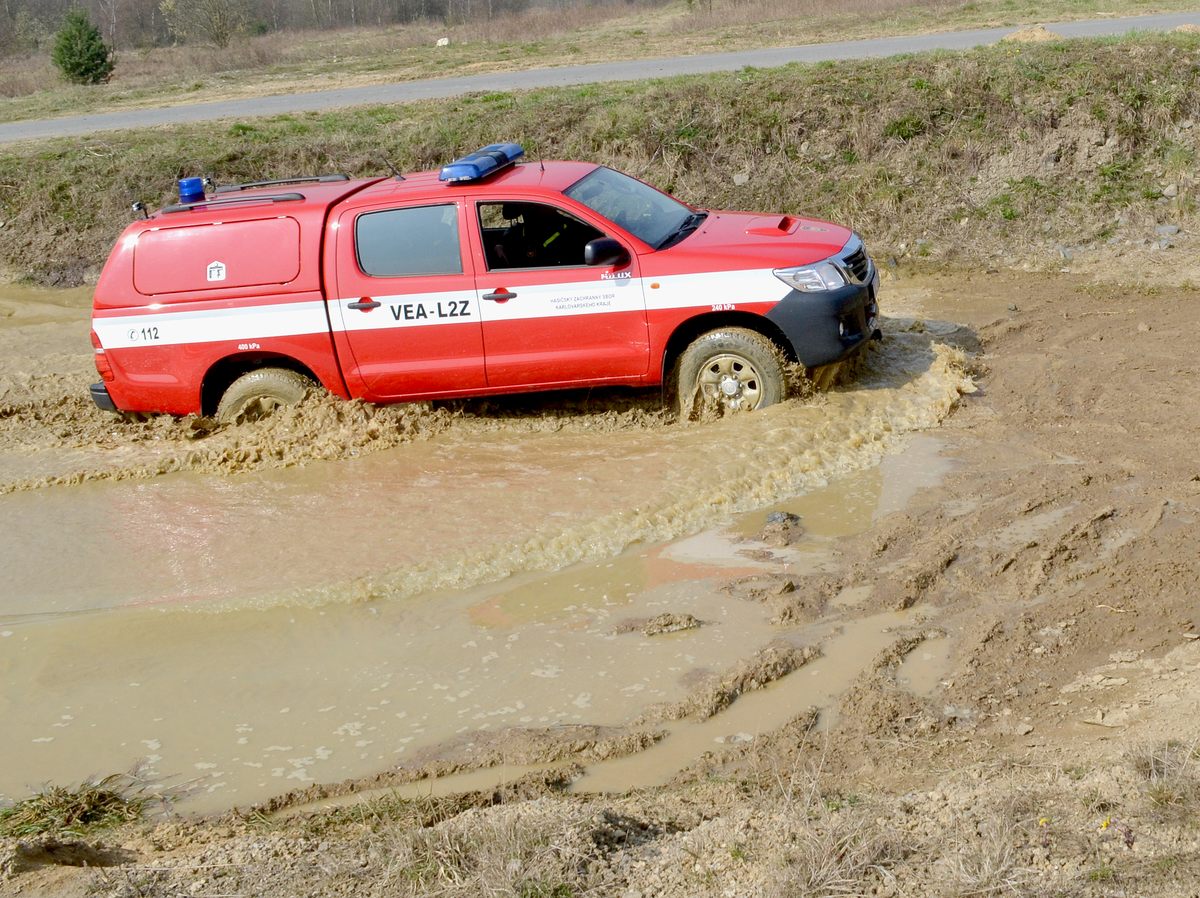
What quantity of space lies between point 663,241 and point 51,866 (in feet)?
17.7

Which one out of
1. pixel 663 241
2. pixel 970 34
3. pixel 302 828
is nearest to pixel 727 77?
pixel 970 34

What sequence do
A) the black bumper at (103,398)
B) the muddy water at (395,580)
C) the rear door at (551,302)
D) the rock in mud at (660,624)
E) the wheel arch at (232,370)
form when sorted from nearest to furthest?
the muddy water at (395,580), the rock in mud at (660,624), the rear door at (551,302), the wheel arch at (232,370), the black bumper at (103,398)

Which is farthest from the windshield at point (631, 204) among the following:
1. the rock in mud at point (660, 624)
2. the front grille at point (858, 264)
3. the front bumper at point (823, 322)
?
the rock in mud at point (660, 624)

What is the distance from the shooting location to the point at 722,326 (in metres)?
7.97

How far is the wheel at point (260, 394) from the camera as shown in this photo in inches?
332

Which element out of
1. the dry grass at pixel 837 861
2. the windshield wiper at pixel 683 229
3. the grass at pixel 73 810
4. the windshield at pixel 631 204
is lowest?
the grass at pixel 73 810

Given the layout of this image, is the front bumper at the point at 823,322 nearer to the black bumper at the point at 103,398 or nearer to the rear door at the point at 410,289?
the rear door at the point at 410,289

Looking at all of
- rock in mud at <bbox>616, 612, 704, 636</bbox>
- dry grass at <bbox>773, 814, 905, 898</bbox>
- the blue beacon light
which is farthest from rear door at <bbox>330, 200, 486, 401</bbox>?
dry grass at <bbox>773, 814, 905, 898</bbox>

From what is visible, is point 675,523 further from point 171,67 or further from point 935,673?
point 171,67

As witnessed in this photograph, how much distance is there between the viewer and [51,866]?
4016 millimetres

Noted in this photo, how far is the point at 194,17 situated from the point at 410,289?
43.0 meters

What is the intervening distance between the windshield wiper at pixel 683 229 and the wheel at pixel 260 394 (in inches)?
109

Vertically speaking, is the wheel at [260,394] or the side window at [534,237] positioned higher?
the side window at [534,237]

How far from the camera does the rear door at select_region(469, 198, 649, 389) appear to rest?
782 centimetres
